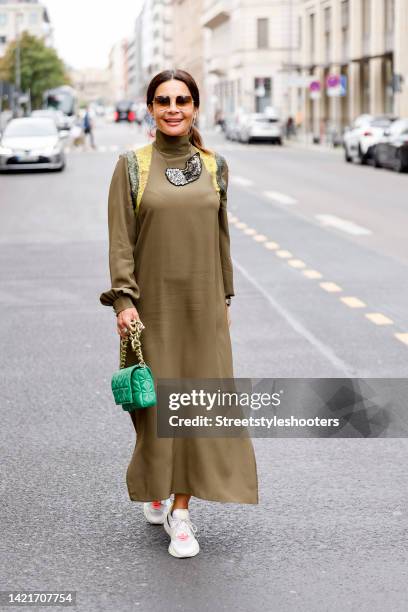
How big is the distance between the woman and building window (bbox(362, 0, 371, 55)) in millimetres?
56071

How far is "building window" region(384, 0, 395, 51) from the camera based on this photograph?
2163 inches

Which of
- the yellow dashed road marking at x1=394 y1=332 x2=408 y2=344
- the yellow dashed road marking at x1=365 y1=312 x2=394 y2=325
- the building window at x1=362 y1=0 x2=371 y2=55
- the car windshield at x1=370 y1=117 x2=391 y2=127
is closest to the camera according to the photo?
the yellow dashed road marking at x1=394 y1=332 x2=408 y2=344

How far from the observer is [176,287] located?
14.6ft

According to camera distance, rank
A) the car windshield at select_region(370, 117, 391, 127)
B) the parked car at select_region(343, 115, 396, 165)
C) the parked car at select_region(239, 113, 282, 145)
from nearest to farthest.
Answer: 1. the parked car at select_region(343, 115, 396, 165)
2. the car windshield at select_region(370, 117, 391, 127)
3. the parked car at select_region(239, 113, 282, 145)

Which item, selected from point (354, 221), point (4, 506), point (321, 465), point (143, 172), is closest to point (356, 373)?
point (321, 465)

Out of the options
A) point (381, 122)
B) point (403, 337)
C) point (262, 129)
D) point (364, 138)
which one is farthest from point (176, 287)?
point (262, 129)

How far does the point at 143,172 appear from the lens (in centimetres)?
440

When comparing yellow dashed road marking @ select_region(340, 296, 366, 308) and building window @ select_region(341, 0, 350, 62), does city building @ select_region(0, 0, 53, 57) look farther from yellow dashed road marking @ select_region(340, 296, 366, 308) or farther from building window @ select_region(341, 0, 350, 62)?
yellow dashed road marking @ select_region(340, 296, 366, 308)

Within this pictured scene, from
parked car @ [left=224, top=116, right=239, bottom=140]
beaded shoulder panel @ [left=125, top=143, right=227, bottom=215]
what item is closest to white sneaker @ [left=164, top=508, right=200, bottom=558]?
beaded shoulder panel @ [left=125, top=143, right=227, bottom=215]

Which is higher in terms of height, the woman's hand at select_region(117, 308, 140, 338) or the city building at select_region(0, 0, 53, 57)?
the city building at select_region(0, 0, 53, 57)

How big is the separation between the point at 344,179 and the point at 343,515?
84.7ft

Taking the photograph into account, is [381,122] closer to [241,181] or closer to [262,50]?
[241,181]

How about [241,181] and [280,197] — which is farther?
[241,181]

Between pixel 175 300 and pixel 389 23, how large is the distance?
175ft
